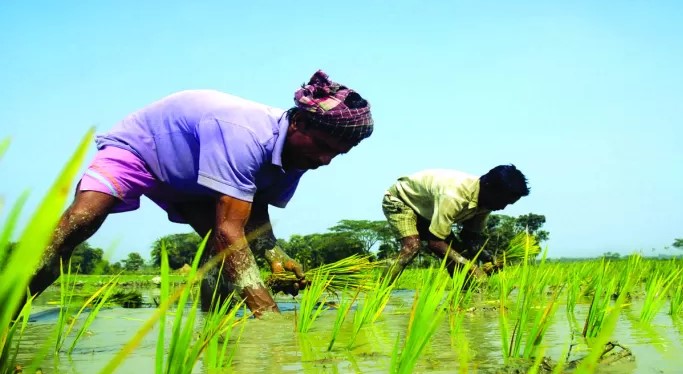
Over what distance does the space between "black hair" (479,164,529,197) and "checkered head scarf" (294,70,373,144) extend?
2.13 m

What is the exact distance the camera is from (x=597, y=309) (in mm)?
2395

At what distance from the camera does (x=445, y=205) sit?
4988 millimetres

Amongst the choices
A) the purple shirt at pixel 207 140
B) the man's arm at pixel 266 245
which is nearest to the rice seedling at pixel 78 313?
the purple shirt at pixel 207 140

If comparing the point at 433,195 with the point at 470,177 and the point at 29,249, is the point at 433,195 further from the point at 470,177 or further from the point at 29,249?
the point at 29,249

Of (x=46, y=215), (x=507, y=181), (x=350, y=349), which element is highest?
(x=507, y=181)

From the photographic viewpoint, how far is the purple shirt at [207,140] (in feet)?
8.59

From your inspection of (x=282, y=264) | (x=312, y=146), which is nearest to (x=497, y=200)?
(x=282, y=264)

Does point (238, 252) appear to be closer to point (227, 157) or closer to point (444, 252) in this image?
point (227, 157)

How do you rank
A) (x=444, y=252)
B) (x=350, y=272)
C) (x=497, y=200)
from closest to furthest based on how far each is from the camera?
(x=350, y=272)
(x=497, y=200)
(x=444, y=252)

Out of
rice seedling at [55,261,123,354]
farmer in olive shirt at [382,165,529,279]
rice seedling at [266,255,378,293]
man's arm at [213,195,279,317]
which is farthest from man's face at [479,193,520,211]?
rice seedling at [55,261,123,354]

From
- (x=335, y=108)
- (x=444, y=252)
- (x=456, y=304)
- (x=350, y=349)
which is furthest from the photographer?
(x=444, y=252)

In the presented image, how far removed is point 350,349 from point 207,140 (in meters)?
1.03

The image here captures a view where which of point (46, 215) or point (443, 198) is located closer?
point (46, 215)

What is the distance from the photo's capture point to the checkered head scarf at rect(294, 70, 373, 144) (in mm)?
2725
